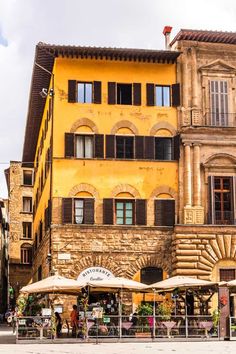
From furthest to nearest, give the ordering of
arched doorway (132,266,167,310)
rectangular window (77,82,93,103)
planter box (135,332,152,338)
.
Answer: rectangular window (77,82,93,103)
arched doorway (132,266,167,310)
planter box (135,332,152,338)

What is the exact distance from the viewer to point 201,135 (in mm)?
38688

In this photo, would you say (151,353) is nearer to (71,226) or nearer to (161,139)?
(71,226)

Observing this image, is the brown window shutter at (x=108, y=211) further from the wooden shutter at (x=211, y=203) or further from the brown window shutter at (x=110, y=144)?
the wooden shutter at (x=211, y=203)

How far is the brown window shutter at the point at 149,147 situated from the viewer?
38.7 metres

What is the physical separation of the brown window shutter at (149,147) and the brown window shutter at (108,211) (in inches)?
118

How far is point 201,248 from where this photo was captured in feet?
123

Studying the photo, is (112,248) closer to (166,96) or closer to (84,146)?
(84,146)

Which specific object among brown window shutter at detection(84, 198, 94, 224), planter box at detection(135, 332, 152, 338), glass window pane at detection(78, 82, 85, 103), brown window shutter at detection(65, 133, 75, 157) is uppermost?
glass window pane at detection(78, 82, 85, 103)

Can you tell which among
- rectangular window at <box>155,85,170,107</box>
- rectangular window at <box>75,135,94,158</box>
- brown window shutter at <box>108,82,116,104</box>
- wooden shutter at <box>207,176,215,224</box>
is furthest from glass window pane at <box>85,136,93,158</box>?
wooden shutter at <box>207,176,215,224</box>

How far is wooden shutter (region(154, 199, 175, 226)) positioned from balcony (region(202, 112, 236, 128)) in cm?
458

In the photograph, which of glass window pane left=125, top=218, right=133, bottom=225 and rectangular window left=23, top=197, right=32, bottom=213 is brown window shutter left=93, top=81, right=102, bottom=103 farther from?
rectangular window left=23, top=197, right=32, bottom=213

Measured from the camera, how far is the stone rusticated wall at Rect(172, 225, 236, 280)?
122 ft

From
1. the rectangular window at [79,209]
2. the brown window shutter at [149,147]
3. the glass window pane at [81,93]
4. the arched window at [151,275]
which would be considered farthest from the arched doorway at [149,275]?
the glass window pane at [81,93]

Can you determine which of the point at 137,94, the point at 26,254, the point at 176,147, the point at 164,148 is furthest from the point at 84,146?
the point at 26,254
